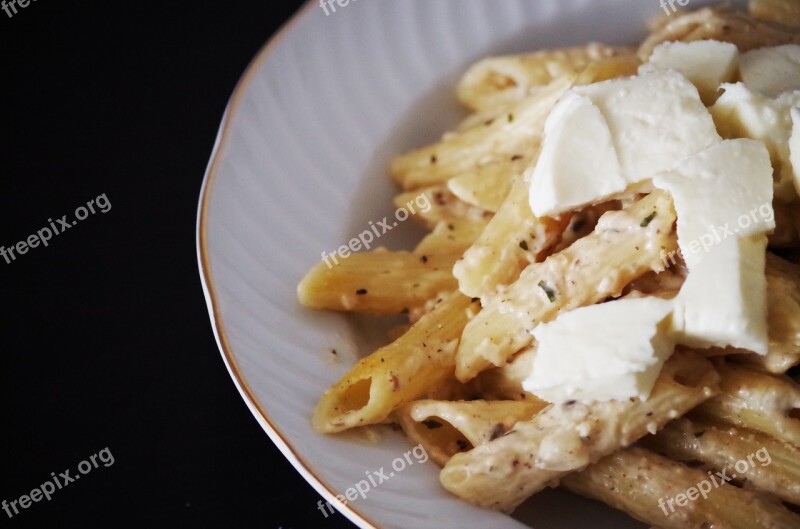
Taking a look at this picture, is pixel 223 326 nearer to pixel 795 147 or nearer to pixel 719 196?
pixel 719 196

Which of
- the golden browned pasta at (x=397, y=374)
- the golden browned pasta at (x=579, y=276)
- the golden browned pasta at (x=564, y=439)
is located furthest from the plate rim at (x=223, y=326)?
the golden browned pasta at (x=579, y=276)

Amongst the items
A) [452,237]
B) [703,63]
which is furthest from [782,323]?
[452,237]

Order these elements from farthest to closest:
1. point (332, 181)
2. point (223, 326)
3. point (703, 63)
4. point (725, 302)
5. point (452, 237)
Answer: point (332, 181), point (452, 237), point (703, 63), point (223, 326), point (725, 302)

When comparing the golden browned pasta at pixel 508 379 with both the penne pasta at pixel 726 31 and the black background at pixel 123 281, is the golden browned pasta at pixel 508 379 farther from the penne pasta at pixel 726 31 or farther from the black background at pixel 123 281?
the penne pasta at pixel 726 31

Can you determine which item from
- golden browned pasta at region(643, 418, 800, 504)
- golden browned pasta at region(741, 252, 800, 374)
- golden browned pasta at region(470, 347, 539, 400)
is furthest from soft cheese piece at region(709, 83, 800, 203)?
golden browned pasta at region(470, 347, 539, 400)

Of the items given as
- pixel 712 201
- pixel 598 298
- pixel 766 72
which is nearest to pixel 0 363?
pixel 598 298

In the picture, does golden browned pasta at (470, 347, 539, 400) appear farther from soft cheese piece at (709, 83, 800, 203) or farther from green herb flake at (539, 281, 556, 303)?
soft cheese piece at (709, 83, 800, 203)
